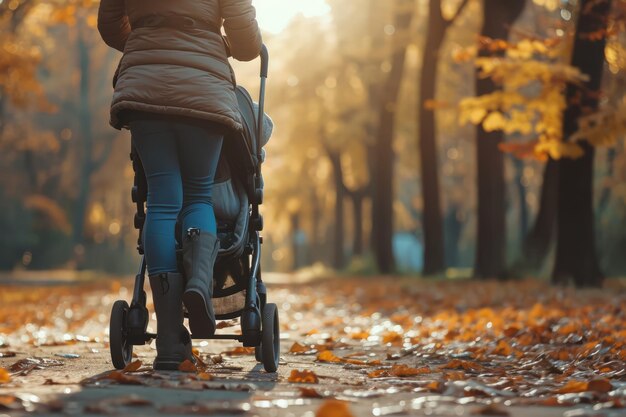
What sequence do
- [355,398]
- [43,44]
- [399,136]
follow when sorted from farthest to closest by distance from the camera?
[43,44] < [399,136] < [355,398]

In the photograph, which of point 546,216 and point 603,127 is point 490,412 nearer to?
point 603,127

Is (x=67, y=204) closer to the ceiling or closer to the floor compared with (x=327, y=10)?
closer to the floor

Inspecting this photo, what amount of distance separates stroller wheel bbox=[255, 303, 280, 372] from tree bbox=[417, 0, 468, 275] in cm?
1436

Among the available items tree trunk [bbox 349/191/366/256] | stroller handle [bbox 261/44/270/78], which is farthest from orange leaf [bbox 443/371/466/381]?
tree trunk [bbox 349/191/366/256]

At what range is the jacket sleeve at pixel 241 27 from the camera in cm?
523

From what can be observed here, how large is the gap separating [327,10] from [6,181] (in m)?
16.9

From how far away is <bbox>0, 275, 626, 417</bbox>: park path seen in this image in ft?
12.8

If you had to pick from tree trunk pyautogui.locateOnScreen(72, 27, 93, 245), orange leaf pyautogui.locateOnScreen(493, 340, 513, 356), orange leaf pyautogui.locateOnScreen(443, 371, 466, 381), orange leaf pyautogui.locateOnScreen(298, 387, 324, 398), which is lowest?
orange leaf pyautogui.locateOnScreen(493, 340, 513, 356)

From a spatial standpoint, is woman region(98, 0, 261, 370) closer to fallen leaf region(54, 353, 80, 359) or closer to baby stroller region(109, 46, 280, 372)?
baby stroller region(109, 46, 280, 372)

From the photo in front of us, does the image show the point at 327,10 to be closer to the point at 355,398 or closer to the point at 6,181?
the point at 6,181

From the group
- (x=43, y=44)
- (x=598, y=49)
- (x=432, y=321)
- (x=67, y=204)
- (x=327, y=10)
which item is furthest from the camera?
(x=67, y=204)

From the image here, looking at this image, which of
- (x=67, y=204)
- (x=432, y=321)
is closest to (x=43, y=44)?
(x=67, y=204)

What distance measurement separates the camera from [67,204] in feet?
143

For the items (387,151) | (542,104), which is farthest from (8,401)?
(387,151)
